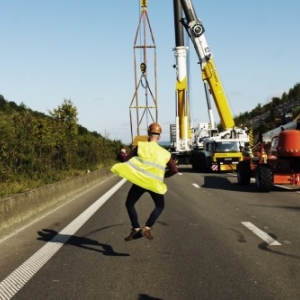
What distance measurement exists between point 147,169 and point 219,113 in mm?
27161

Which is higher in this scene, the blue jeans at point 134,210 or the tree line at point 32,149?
the tree line at point 32,149

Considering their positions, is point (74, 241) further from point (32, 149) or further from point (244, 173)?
point (244, 173)

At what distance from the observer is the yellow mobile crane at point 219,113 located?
3344 centimetres

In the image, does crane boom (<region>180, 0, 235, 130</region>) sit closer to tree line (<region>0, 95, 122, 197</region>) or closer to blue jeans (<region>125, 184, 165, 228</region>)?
tree line (<region>0, 95, 122, 197</region>)

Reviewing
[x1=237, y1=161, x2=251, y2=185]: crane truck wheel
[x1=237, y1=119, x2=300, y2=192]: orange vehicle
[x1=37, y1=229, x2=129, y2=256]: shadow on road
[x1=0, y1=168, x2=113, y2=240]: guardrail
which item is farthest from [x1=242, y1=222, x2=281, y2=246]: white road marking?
[x1=237, y1=161, x2=251, y2=185]: crane truck wheel

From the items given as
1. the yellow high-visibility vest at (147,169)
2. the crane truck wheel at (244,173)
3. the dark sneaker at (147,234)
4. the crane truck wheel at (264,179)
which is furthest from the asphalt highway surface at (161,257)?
the crane truck wheel at (244,173)

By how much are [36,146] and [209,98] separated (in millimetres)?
17130

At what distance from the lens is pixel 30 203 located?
1182cm

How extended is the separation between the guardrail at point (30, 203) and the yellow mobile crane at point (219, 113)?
16186 mm

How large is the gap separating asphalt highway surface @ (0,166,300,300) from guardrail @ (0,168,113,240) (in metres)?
0.30

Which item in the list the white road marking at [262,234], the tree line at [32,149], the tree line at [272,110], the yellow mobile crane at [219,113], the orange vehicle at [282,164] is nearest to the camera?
the white road marking at [262,234]

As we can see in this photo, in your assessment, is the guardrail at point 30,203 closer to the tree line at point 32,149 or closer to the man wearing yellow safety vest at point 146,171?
the tree line at point 32,149

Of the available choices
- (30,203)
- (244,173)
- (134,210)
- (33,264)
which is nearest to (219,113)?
(244,173)

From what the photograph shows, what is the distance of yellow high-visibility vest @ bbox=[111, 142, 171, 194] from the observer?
741cm
